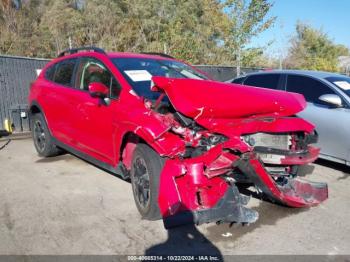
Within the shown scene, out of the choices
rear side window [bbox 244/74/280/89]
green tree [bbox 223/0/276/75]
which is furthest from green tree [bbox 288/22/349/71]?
rear side window [bbox 244/74/280/89]

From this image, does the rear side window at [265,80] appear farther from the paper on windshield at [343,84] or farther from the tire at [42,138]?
the tire at [42,138]

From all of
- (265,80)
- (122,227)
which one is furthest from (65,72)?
(265,80)

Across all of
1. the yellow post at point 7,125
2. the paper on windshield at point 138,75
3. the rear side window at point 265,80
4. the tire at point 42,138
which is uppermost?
the paper on windshield at point 138,75

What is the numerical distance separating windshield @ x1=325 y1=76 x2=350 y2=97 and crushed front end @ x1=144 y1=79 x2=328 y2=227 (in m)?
2.29

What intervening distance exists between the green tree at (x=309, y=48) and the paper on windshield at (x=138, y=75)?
26.7 meters

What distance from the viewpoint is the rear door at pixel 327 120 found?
5.51 m

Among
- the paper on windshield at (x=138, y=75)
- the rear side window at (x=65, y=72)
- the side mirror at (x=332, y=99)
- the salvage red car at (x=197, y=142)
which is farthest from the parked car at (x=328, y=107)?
the rear side window at (x=65, y=72)

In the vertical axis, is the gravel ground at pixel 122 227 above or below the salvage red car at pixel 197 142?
below

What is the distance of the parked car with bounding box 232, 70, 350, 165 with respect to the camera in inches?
218

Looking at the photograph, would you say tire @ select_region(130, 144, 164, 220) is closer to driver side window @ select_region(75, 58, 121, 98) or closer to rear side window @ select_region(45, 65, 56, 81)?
driver side window @ select_region(75, 58, 121, 98)

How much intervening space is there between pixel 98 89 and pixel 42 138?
2.91 metres

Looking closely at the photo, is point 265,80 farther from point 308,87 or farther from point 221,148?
point 221,148

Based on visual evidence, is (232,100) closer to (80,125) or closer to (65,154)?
(80,125)

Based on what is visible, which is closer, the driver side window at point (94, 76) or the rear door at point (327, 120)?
the driver side window at point (94, 76)
